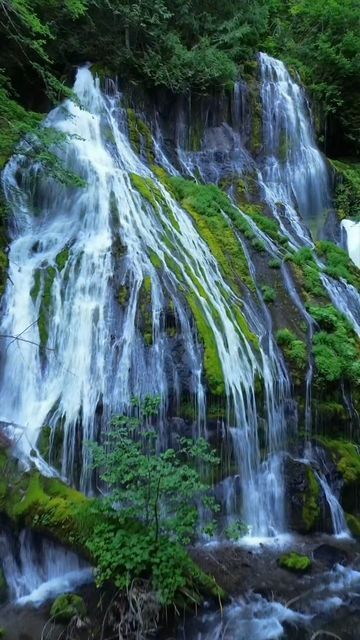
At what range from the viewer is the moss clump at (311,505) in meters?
6.59

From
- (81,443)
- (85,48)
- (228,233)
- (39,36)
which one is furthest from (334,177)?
(81,443)

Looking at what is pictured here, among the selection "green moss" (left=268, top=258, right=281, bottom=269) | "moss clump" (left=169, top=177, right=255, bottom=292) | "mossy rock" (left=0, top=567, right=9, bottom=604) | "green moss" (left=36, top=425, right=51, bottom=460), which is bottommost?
"mossy rock" (left=0, top=567, right=9, bottom=604)

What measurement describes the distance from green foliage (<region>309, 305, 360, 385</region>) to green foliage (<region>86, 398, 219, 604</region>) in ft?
11.3

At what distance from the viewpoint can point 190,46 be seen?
1434 cm

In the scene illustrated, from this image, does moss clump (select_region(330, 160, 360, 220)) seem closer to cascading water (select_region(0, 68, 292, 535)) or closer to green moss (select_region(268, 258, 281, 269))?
green moss (select_region(268, 258, 281, 269))

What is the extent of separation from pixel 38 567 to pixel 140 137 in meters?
9.95

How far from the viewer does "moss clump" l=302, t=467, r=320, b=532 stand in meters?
6.59

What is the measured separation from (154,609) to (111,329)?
12.8 feet

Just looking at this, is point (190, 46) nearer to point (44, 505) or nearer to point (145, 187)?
point (145, 187)

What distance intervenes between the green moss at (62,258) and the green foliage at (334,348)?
439 cm

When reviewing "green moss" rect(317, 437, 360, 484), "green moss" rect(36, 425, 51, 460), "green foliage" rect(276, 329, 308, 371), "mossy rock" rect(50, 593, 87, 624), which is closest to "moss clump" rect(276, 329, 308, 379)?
"green foliage" rect(276, 329, 308, 371)

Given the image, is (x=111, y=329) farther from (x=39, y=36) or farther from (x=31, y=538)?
(x=39, y=36)

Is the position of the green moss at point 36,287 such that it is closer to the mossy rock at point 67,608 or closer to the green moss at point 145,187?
the green moss at point 145,187

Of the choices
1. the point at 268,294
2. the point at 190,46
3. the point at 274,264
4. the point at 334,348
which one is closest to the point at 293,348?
the point at 334,348
